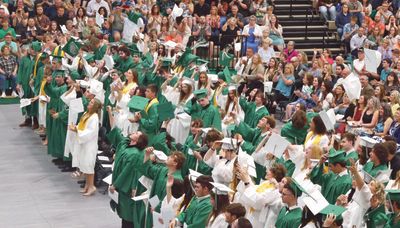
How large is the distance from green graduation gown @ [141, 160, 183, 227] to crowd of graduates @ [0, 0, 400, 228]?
0.09ft

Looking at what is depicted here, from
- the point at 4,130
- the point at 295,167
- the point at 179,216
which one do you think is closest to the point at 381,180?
the point at 295,167

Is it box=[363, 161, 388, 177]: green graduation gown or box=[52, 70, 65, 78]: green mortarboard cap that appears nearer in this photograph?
box=[363, 161, 388, 177]: green graduation gown

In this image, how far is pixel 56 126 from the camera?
18219 mm

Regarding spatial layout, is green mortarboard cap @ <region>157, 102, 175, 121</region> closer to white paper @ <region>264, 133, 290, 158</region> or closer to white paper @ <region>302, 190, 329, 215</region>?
white paper @ <region>264, 133, 290, 158</region>

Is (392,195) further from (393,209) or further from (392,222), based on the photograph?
(392,222)

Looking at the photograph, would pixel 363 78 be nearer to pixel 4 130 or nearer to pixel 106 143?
pixel 106 143

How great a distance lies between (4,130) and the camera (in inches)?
822

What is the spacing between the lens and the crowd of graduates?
11578 mm

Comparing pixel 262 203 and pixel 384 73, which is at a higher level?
pixel 384 73

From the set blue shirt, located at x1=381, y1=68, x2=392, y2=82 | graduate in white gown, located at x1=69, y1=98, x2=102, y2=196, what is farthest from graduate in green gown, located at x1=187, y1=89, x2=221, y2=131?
blue shirt, located at x1=381, y1=68, x2=392, y2=82

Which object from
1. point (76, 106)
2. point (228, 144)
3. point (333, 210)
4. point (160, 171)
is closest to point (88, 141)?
point (76, 106)

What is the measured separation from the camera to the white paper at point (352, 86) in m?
18.8

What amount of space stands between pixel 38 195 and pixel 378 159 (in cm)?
667

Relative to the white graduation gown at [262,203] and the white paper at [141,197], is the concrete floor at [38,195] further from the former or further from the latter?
the white graduation gown at [262,203]
